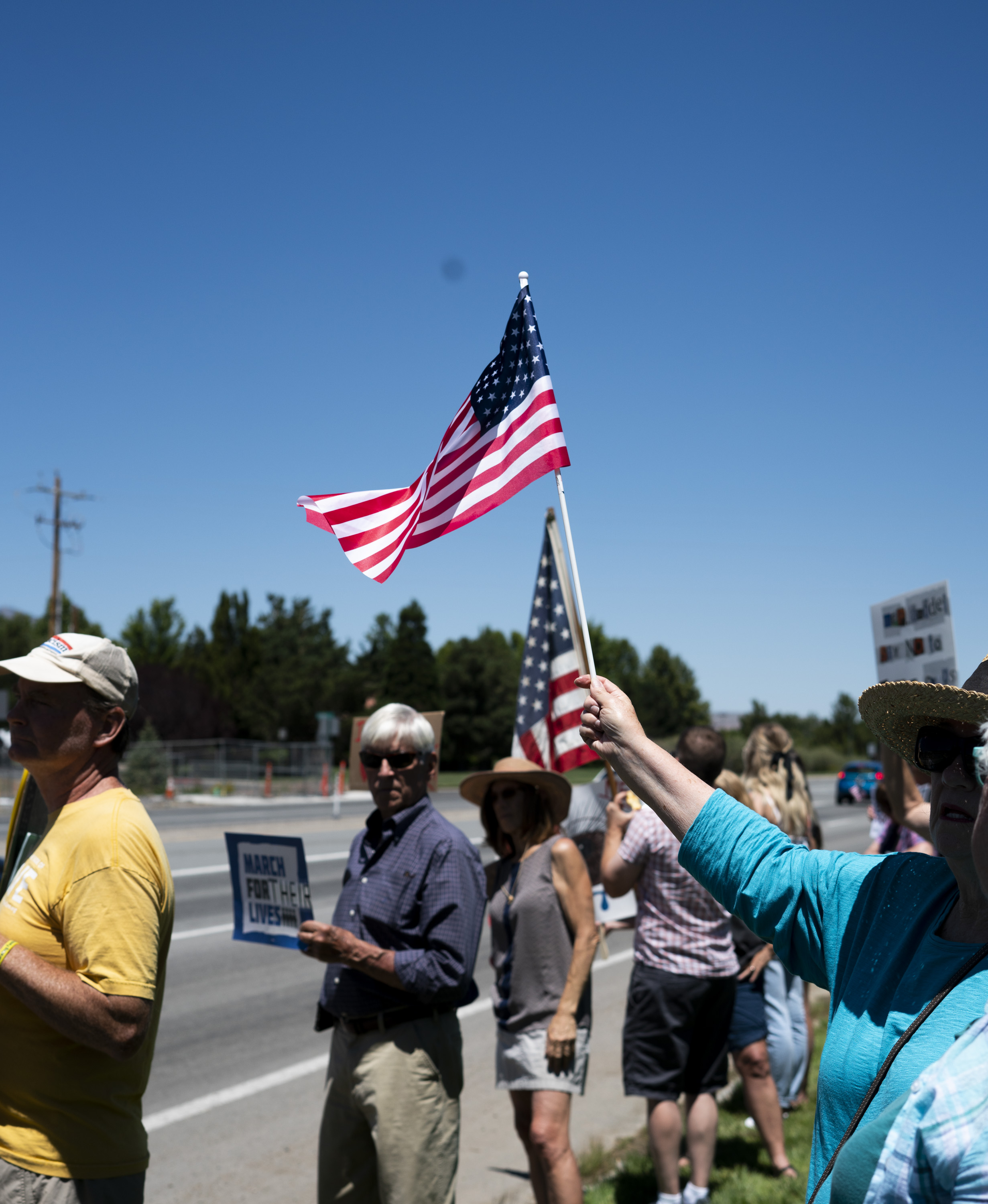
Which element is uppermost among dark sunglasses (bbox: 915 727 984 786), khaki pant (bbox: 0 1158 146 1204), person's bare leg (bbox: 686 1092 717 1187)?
dark sunglasses (bbox: 915 727 984 786)

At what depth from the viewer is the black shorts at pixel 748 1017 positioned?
5.17 meters

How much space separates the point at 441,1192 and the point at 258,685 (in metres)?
64.5

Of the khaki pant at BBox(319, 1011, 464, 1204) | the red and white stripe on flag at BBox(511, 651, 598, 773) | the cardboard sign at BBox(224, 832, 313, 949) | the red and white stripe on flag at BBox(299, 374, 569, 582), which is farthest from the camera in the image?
the red and white stripe on flag at BBox(511, 651, 598, 773)

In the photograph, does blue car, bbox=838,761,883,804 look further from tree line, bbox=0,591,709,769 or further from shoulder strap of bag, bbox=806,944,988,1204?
shoulder strap of bag, bbox=806,944,988,1204

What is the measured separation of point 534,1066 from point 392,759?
4.42ft

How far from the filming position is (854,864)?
209cm

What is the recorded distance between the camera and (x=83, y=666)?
2877 mm

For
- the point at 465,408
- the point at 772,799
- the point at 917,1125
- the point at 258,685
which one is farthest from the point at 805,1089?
the point at 258,685

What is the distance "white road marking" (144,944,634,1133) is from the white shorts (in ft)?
3.64

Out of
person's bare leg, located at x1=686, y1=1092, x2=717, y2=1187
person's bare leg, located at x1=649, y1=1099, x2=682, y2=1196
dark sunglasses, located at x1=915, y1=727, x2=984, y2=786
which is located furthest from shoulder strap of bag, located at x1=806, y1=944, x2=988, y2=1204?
person's bare leg, located at x1=686, y1=1092, x2=717, y2=1187

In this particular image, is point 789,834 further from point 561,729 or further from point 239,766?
point 239,766

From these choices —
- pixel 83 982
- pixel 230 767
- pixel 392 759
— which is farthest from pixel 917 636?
pixel 230 767

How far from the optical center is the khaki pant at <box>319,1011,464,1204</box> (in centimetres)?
350

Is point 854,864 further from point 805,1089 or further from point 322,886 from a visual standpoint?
point 322,886
